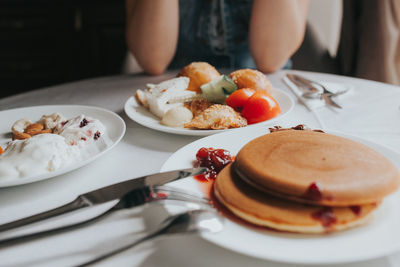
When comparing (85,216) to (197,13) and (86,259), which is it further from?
(197,13)

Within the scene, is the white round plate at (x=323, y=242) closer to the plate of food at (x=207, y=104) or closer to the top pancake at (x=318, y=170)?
the top pancake at (x=318, y=170)

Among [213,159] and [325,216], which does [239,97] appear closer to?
[213,159]

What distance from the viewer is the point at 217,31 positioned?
2012 millimetres

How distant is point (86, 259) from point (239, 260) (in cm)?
25

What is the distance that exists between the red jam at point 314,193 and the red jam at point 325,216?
23 mm

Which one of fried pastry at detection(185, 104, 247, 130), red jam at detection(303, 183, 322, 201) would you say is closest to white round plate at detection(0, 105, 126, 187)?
fried pastry at detection(185, 104, 247, 130)

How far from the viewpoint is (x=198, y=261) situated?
1.71ft

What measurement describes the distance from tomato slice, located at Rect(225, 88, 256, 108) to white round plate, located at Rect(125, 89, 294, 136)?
14 cm

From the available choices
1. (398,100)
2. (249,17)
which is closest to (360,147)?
(398,100)

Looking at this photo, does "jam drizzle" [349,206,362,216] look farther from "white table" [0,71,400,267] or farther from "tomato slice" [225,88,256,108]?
"tomato slice" [225,88,256,108]

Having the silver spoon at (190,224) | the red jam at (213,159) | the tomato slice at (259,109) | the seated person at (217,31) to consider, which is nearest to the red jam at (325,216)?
the silver spoon at (190,224)

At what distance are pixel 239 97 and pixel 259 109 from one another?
0.11m

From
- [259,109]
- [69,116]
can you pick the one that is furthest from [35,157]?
[259,109]

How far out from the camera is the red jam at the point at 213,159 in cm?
74
